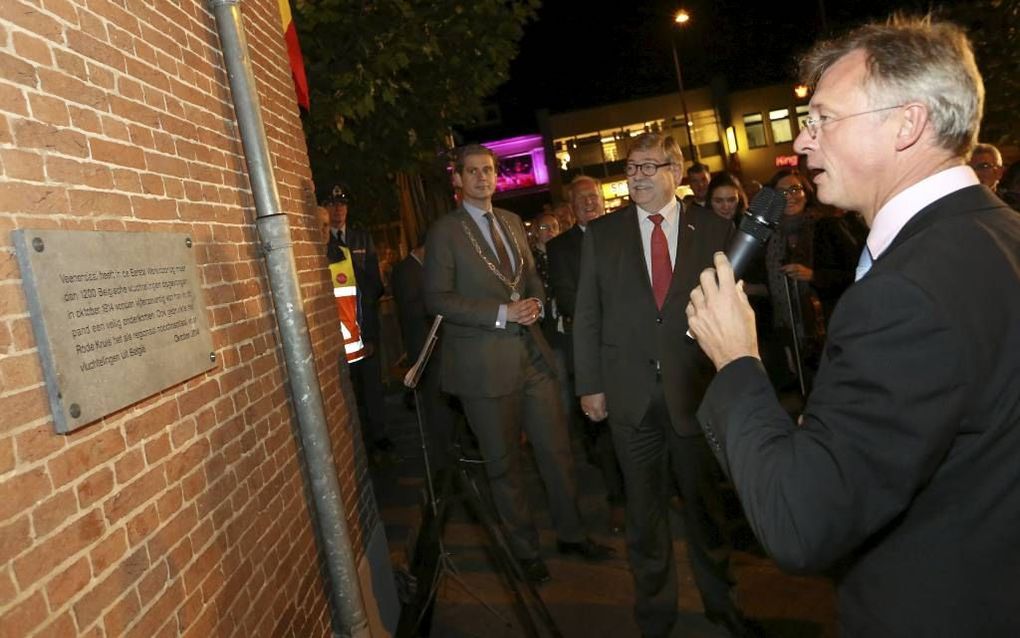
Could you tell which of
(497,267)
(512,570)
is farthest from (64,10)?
(512,570)

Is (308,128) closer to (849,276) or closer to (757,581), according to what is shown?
(849,276)

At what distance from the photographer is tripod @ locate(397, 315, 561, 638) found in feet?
13.8

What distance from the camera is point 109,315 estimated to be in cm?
227

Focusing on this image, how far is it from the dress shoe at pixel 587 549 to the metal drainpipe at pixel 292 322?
Result: 6.46 feet

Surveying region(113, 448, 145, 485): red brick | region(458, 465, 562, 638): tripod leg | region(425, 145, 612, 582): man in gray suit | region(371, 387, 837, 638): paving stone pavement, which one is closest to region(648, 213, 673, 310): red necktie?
region(425, 145, 612, 582): man in gray suit

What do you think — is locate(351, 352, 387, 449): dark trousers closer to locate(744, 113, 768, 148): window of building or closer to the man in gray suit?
the man in gray suit

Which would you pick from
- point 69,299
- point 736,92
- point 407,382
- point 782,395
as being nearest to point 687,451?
point 407,382

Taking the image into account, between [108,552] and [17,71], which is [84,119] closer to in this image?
[17,71]

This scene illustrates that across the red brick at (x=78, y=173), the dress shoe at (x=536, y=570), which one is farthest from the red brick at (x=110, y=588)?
the dress shoe at (x=536, y=570)

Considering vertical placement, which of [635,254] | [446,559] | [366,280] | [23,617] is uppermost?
[366,280]

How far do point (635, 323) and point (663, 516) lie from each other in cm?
104

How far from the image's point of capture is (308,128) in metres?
7.22

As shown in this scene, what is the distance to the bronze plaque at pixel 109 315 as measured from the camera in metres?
1.98

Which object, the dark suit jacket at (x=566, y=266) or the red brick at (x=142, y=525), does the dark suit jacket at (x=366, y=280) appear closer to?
the dark suit jacket at (x=566, y=266)
